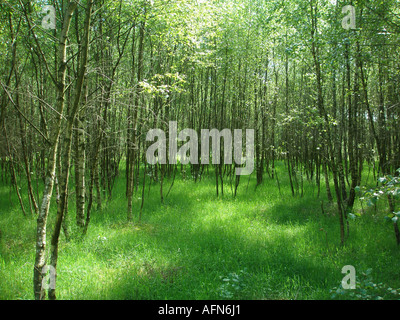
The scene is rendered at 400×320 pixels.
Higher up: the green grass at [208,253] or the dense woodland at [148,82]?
the dense woodland at [148,82]

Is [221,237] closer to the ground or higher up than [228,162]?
closer to the ground

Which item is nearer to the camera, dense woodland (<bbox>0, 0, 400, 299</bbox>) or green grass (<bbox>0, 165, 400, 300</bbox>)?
dense woodland (<bbox>0, 0, 400, 299</bbox>)

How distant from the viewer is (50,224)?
19.3 ft

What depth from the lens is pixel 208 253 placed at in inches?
187

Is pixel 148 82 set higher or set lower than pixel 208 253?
higher

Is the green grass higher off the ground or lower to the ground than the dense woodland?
lower

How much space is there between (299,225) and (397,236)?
1.83 meters

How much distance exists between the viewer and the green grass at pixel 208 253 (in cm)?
367

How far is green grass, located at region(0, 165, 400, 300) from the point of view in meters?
3.67

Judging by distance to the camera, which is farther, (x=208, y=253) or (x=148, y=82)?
(x=148, y=82)

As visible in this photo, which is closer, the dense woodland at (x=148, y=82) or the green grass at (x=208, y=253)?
the dense woodland at (x=148, y=82)

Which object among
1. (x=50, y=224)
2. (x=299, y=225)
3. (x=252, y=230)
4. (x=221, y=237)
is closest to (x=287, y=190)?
(x=299, y=225)
